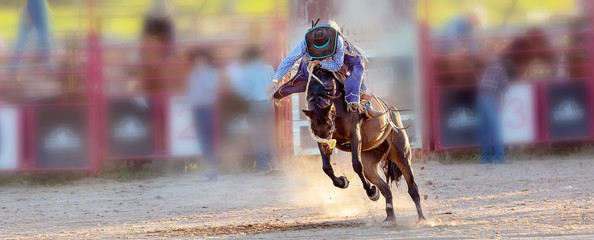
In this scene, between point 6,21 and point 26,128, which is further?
point 6,21

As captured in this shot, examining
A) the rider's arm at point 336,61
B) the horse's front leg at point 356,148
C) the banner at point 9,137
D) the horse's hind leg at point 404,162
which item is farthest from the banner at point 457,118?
the banner at point 9,137

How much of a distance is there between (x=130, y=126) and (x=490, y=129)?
5.07 meters

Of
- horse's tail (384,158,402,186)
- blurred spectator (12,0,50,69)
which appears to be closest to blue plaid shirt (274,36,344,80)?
horse's tail (384,158,402,186)

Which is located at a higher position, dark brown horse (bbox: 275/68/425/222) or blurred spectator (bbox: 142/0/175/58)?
blurred spectator (bbox: 142/0/175/58)

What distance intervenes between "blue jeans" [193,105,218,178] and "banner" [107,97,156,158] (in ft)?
2.10

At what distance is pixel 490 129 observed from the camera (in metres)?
12.9

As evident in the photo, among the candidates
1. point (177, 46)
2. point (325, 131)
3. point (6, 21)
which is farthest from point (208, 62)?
point (325, 131)

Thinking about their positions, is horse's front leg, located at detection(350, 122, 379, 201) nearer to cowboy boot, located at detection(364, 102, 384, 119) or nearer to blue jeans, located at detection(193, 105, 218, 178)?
cowboy boot, located at detection(364, 102, 384, 119)

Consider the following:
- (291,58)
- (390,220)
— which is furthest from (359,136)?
(291,58)

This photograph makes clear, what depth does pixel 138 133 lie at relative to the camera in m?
12.2

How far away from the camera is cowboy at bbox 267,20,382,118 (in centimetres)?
784

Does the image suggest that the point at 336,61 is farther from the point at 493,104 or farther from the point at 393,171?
the point at 493,104

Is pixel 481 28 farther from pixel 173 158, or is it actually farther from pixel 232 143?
pixel 173 158

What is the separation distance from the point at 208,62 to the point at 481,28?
4.15 meters
